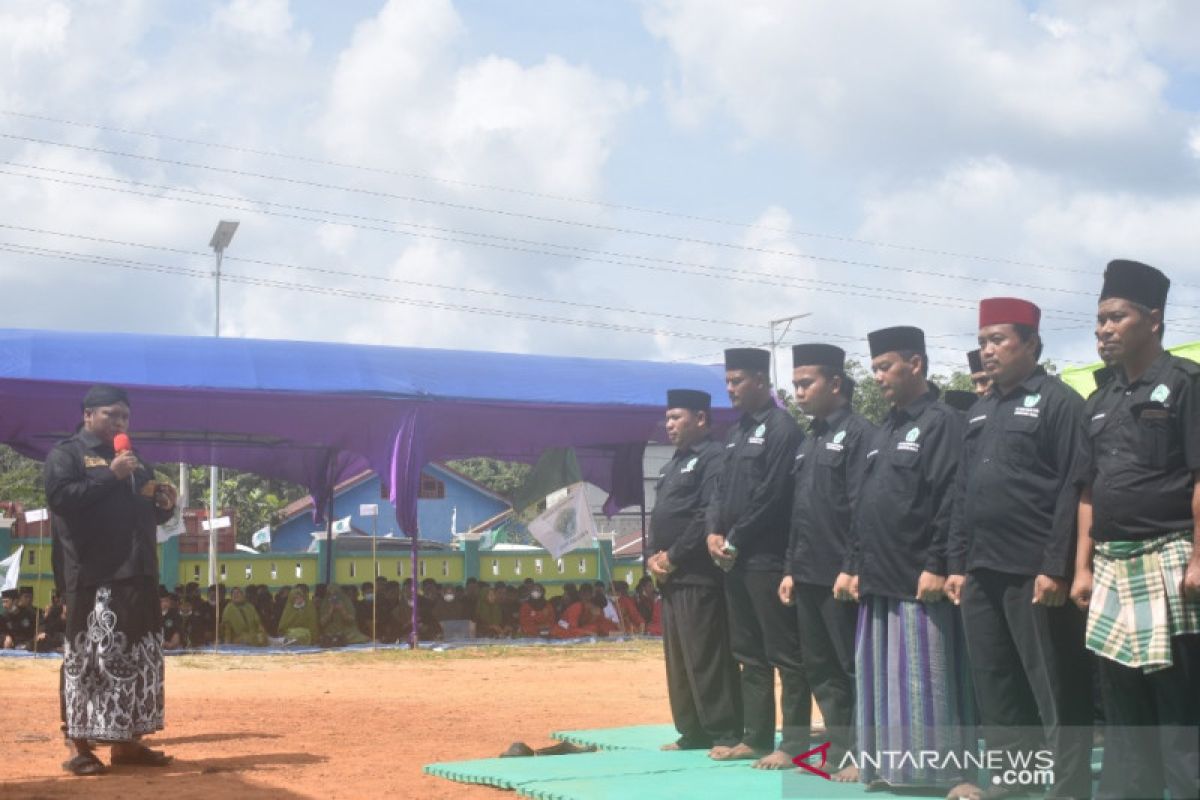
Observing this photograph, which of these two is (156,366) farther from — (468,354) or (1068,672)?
(1068,672)

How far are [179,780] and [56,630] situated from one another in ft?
38.2

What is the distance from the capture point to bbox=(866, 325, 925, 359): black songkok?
20.2 ft

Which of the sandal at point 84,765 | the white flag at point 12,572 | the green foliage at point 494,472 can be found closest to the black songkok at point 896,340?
the sandal at point 84,765

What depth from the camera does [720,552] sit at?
705 cm

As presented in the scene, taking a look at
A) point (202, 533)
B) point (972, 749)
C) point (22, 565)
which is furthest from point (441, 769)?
point (202, 533)

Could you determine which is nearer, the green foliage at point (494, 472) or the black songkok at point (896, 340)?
the black songkok at point (896, 340)

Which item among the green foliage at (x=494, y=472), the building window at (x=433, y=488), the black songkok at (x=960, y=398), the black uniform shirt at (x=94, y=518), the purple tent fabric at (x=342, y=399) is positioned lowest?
the black uniform shirt at (x=94, y=518)

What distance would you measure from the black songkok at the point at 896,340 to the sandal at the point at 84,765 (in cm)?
442

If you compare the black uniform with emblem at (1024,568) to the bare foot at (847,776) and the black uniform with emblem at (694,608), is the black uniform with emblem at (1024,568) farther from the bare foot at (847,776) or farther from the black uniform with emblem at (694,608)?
the black uniform with emblem at (694,608)

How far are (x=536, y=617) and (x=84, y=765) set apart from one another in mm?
13272

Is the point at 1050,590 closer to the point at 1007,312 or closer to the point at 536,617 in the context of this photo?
the point at 1007,312

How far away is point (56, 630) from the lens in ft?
58.7

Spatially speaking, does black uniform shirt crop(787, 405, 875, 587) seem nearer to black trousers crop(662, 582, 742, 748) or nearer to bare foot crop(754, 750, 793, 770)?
bare foot crop(754, 750, 793, 770)

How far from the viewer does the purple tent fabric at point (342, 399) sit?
604 inches
